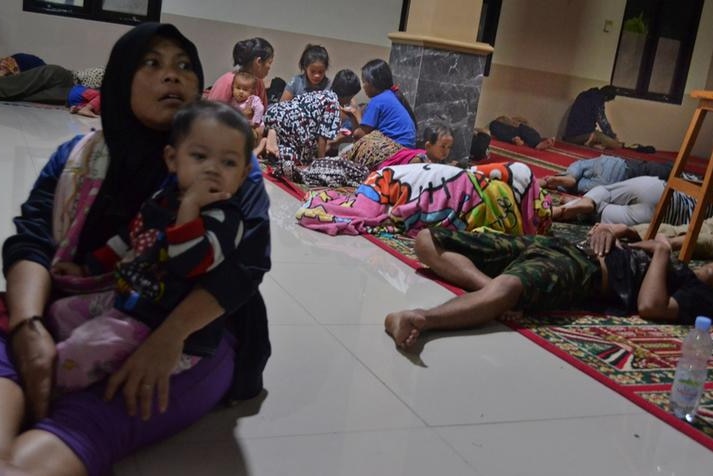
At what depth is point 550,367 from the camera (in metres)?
2.33

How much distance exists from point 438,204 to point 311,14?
549 cm

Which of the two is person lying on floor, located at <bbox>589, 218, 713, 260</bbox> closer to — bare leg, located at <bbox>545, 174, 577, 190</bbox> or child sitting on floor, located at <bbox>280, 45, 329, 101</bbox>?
bare leg, located at <bbox>545, 174, 577, 190</bbox>

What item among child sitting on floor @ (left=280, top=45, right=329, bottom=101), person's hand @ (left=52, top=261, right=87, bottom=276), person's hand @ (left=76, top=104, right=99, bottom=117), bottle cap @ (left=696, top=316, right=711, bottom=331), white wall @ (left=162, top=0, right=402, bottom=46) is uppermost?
white wall @ (left=162, top=0, right=402, bottom=46)

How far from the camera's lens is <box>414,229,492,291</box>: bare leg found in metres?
2.86

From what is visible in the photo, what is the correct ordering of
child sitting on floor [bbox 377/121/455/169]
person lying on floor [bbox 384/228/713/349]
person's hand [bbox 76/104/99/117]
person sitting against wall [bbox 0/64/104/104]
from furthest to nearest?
person sitting against wall [bbox 0/64/104/104] < person's hand [bbox 76/104/99/117] < child sitting on floor [bbox 377/121/455/169] < person lying on floor [bbox 384/228/713/349]

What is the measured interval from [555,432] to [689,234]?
6.95 feet

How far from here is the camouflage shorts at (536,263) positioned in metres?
2.62

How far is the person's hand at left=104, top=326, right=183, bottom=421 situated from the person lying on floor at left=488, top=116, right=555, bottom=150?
25.5 ft

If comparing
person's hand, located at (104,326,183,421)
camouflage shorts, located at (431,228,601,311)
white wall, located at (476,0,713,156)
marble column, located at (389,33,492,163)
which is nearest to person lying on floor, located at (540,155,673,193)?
marble column, located at (389,33,492,163)

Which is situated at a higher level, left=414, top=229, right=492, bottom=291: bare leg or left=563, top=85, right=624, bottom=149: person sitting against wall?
left=563, top=85, right=624, bottom=149: person sitting against wall

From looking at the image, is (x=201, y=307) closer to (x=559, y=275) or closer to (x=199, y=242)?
(x=199, y=242)

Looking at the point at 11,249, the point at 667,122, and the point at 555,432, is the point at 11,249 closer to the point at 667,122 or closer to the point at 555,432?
the point at 555,432

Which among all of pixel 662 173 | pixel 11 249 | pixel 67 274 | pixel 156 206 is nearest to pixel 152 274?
pixel 156 206

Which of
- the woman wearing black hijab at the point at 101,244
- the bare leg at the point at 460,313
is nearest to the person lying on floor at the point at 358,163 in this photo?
the bare leg at the point at 460,313
